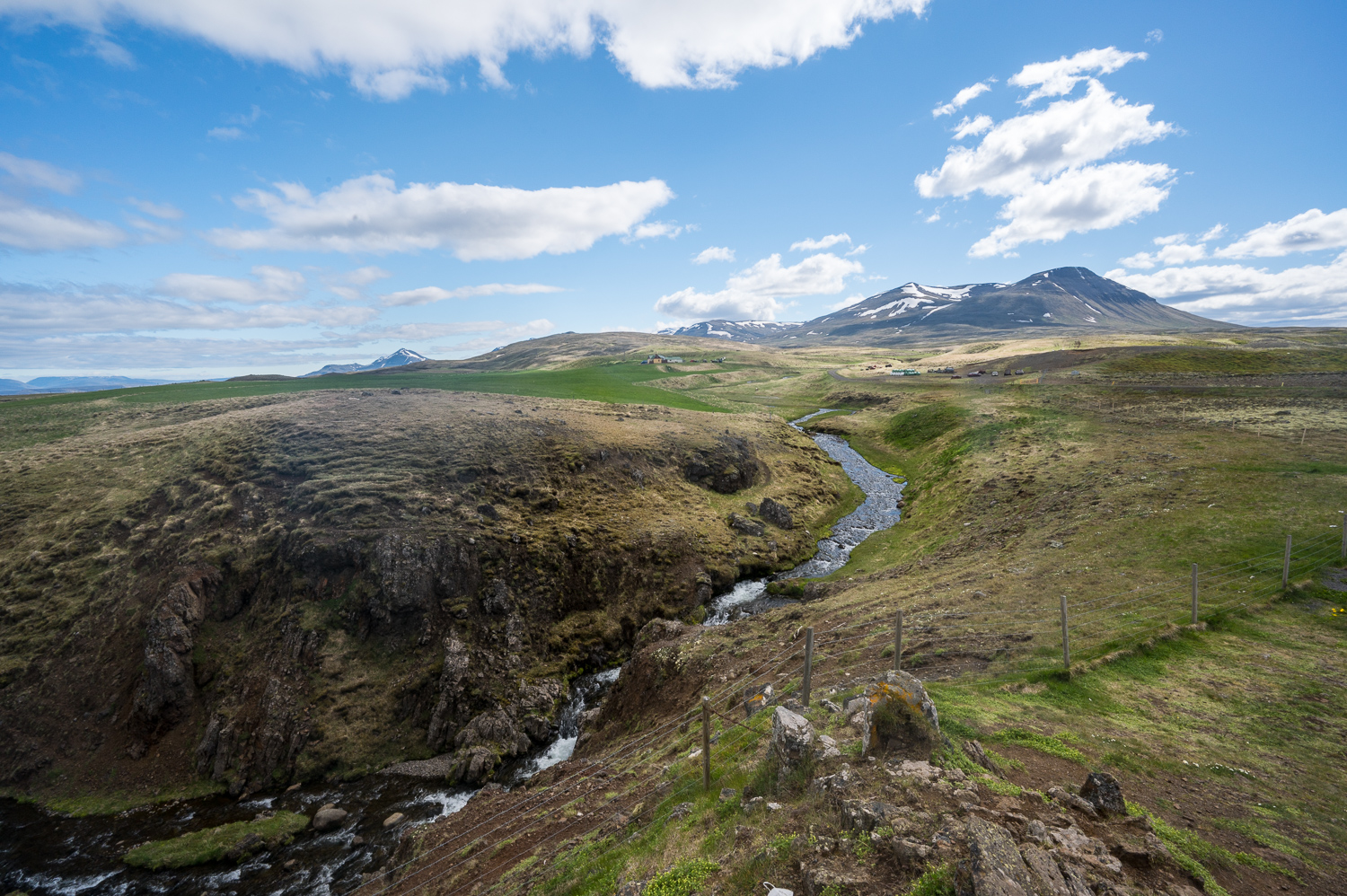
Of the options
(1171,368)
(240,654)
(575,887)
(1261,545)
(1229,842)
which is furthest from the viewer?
(1171,368)

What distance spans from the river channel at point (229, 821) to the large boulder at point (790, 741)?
16.6m

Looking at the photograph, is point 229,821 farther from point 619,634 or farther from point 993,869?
point 993,869

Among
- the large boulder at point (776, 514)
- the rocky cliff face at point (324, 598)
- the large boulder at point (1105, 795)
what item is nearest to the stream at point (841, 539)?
the rocky cliff face at point (324, 598)

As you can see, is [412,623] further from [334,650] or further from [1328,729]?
[1328,729]

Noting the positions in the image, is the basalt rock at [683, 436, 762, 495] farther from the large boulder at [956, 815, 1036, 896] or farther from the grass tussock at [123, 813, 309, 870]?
the large boulder at [956, 815, 1036, 896]

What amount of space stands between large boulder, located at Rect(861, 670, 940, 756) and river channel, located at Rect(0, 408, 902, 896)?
18329 mm

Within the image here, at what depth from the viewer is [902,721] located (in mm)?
10852

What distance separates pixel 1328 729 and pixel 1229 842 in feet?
23.6

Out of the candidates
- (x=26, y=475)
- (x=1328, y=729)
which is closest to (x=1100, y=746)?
(x=1328, y=729)

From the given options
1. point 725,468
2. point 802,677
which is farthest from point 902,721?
point 725,468

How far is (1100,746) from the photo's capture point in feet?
41.1

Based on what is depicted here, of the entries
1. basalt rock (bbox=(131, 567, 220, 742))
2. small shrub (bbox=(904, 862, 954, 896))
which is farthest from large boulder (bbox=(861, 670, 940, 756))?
basalt rock (bbox=(131, 567, 220, 742))

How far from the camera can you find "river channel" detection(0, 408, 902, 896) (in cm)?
1833

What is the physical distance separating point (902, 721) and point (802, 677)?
5803 millimetres
